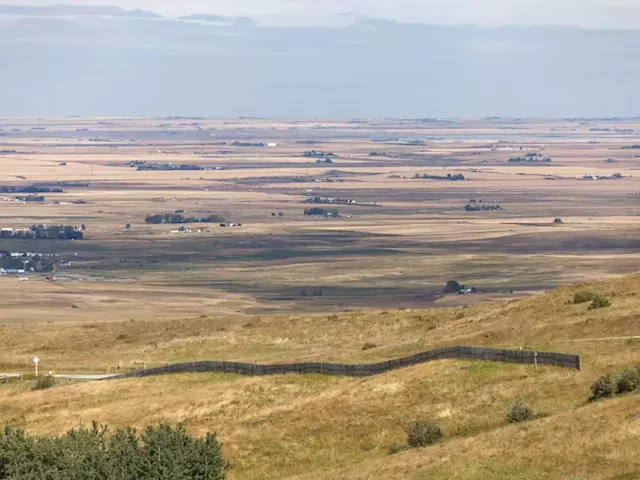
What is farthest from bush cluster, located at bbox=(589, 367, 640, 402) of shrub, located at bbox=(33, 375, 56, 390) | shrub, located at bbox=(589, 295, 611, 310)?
shrub, located at bbox=(33, 375, 56, 390)

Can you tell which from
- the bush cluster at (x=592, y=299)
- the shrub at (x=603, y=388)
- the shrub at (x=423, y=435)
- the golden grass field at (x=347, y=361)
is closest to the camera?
the golden grass field at (x=347, y=361)

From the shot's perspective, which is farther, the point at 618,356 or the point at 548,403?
the point at 618,356

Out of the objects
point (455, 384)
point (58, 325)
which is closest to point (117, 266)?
point (58, 325)

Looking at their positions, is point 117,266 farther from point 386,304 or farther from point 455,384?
point 455,384

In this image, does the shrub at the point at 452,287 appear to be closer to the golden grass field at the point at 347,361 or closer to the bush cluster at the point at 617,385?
the golden grass field at the point at 347,361

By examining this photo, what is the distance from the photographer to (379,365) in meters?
52.8

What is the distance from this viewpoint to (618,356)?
46.9 meters

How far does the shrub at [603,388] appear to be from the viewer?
1599 inches

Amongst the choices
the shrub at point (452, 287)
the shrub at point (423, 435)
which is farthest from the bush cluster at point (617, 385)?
the shrub at point (452, 287)

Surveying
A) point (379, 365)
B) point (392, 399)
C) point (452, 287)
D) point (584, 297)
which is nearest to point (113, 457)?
point (392, 399)

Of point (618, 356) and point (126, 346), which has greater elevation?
point (618, 356)

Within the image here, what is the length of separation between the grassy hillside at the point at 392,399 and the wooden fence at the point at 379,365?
63 cm

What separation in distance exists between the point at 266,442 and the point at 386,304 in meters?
80.8

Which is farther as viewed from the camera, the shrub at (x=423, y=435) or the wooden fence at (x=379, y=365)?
the wooden fence at (x=379, y=365)
